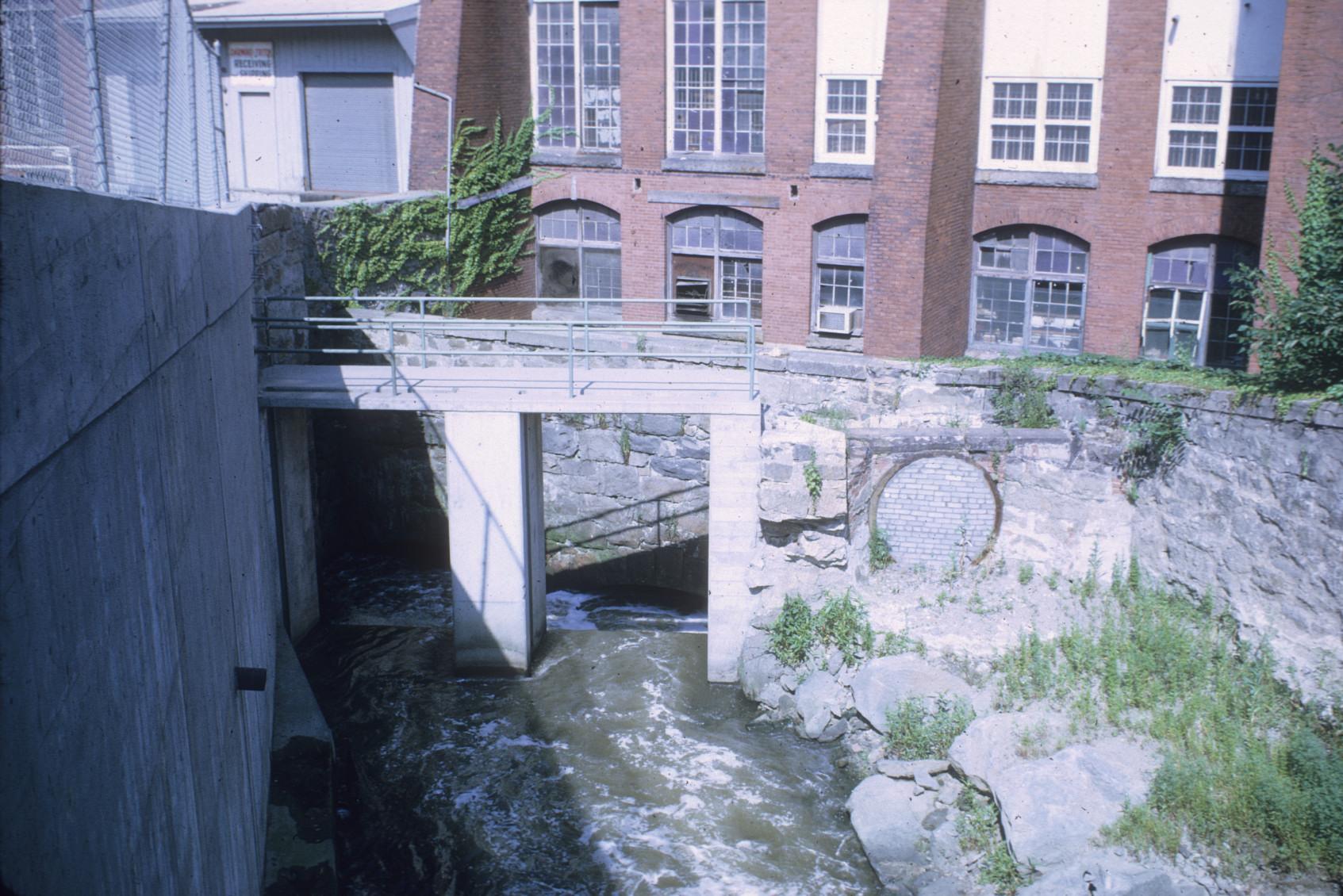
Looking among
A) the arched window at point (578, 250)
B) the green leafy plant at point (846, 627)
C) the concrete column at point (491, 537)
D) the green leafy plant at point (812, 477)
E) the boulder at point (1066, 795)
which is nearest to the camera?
the boulder at point (1066, 795)

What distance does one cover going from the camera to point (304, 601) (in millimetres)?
15797

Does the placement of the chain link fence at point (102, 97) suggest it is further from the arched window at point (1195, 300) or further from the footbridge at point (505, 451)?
the arched window at point (1195, 300)

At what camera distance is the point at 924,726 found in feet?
39.1

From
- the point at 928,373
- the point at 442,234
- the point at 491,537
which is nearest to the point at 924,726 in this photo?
the point at 491,537

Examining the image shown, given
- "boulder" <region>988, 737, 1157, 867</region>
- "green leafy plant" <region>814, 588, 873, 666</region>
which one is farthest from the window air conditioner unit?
"boulder" <region>988, 737, 1157, 867</region>

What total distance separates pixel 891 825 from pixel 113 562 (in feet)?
28.1

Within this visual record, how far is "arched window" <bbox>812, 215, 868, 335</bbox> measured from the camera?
1981 centimetres

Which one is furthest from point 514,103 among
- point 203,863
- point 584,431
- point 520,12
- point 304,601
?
point 203,863

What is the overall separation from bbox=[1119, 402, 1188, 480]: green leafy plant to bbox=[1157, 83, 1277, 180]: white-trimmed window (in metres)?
6.13

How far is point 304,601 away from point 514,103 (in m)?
10.8

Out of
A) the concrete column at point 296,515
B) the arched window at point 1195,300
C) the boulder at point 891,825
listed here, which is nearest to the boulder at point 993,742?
the boulder at point 891,825

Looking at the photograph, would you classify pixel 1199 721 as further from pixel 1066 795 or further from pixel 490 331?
pixel 490 331

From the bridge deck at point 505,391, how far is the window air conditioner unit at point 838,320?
5.01 meters

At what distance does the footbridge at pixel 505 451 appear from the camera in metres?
14.1
